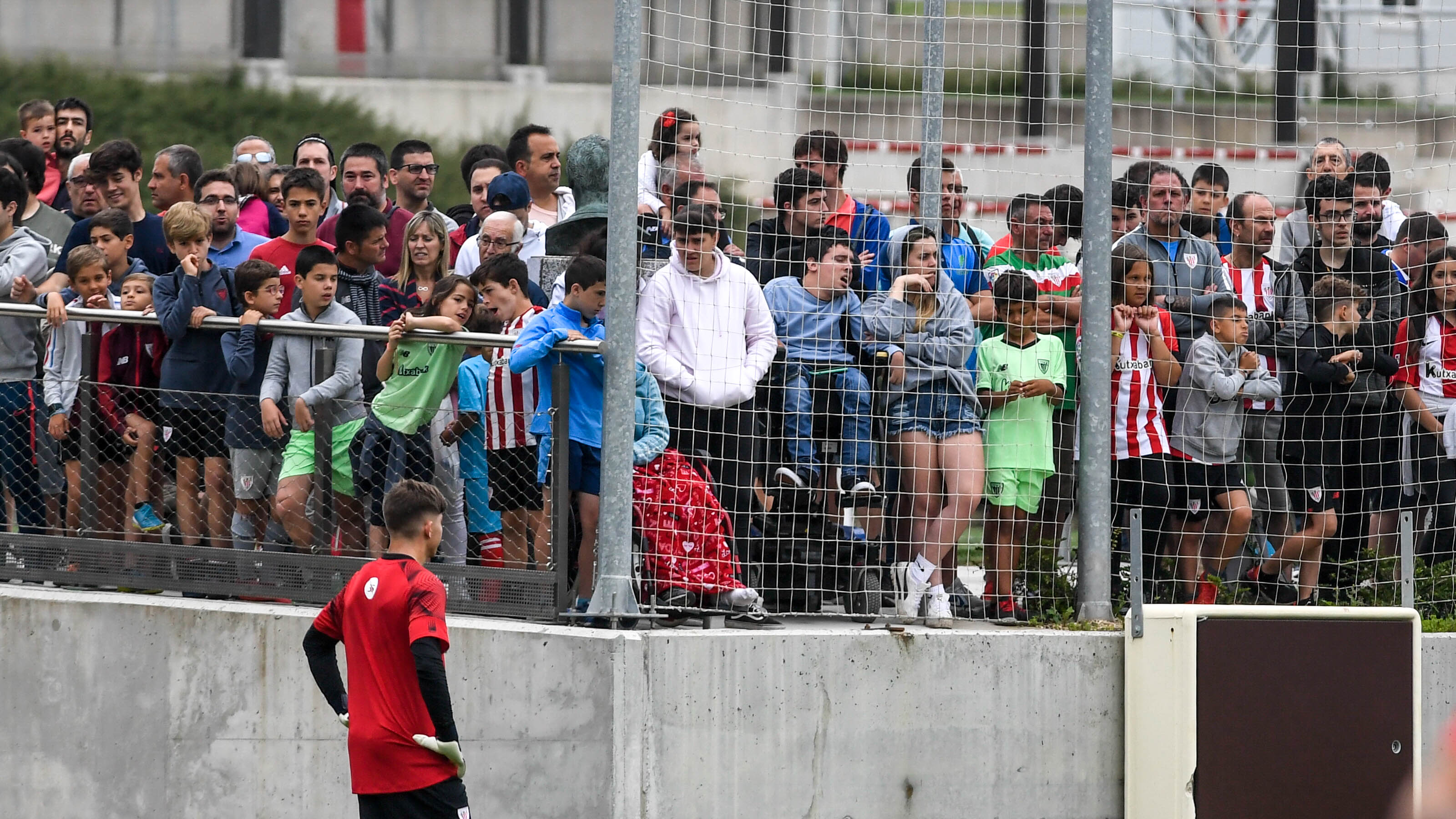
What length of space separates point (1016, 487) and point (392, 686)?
3.15m

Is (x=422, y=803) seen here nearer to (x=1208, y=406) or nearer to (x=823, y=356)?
(x=823, y=356)

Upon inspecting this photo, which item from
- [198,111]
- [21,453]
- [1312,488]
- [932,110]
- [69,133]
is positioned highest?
[198,111]

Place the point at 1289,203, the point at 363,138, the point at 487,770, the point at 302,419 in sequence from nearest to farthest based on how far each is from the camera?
the point at 487,770, the point at 302,419, the point at 1289,203, the point at 363,138

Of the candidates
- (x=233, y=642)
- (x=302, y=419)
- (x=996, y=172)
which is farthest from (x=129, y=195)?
(x=996, y=172)

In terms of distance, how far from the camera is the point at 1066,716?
7383mm

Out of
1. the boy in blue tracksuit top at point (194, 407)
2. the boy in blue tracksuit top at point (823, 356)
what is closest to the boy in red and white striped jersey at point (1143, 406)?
the boy in blue tracksuit top at point (823, 356)

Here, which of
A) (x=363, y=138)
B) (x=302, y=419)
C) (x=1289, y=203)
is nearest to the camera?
(x=302, y=419)

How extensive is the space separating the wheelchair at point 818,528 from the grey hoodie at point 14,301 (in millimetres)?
3482

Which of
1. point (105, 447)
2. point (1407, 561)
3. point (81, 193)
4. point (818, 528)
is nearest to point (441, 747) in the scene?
point (818, 528)

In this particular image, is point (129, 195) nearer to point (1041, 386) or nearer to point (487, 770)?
point (487, 770)

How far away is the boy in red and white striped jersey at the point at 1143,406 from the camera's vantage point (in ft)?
26.1

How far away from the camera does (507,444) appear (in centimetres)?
730

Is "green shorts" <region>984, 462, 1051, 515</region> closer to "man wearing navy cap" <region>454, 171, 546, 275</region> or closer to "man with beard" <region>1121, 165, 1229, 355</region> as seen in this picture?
"man with beard" <region>1121, 165, 1229, 355</region>

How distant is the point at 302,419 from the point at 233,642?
102 centimetres
